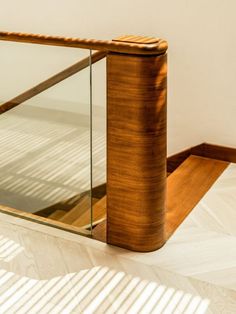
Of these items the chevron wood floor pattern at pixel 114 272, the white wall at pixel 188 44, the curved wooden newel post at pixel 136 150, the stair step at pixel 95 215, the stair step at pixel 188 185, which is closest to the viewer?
the chevron wood floor pattern at pixel 114 272

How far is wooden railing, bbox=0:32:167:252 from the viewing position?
7.91 feet

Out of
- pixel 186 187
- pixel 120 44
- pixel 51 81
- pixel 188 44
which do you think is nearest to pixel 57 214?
pixel 51 81

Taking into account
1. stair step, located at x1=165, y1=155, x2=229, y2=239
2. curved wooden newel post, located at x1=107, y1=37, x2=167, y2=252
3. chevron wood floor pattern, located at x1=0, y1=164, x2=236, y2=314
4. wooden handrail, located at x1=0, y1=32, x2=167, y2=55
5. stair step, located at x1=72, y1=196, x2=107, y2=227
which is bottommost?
stair step, located at x1=165, y1=155, x2=229, y2=239

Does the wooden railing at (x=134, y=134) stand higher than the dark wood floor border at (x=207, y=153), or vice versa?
the wooden railing at (x=134, y=134)

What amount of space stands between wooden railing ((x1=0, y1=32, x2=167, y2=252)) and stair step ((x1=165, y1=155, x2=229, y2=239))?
0.74 feet

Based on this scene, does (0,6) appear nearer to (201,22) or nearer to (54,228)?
(201,22)

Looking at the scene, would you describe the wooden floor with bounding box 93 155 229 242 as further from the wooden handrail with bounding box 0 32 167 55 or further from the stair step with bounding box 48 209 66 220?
the wooden handrail with bounding box 0 32 167 55

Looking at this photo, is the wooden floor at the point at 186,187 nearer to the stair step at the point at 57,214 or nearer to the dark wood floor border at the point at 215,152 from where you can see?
the dark wood floor border at the point at 215,152

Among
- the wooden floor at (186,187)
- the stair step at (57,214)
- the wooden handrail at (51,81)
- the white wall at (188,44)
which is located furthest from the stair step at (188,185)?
the wooden handrail at (51,81)

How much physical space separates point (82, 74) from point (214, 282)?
102 centimetres

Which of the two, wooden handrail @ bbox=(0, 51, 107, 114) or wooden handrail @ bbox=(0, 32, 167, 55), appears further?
wooden handrail @ bbox=(0, 51, 107, 114)

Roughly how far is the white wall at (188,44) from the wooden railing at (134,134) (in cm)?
115

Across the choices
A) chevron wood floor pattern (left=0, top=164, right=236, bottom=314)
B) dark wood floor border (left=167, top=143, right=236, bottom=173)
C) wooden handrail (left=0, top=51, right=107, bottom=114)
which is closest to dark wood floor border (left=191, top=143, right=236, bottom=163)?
dark wood floor border (left=167, top=143, right=236, bottom=173)

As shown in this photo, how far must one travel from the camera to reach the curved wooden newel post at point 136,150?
2.42 meters
